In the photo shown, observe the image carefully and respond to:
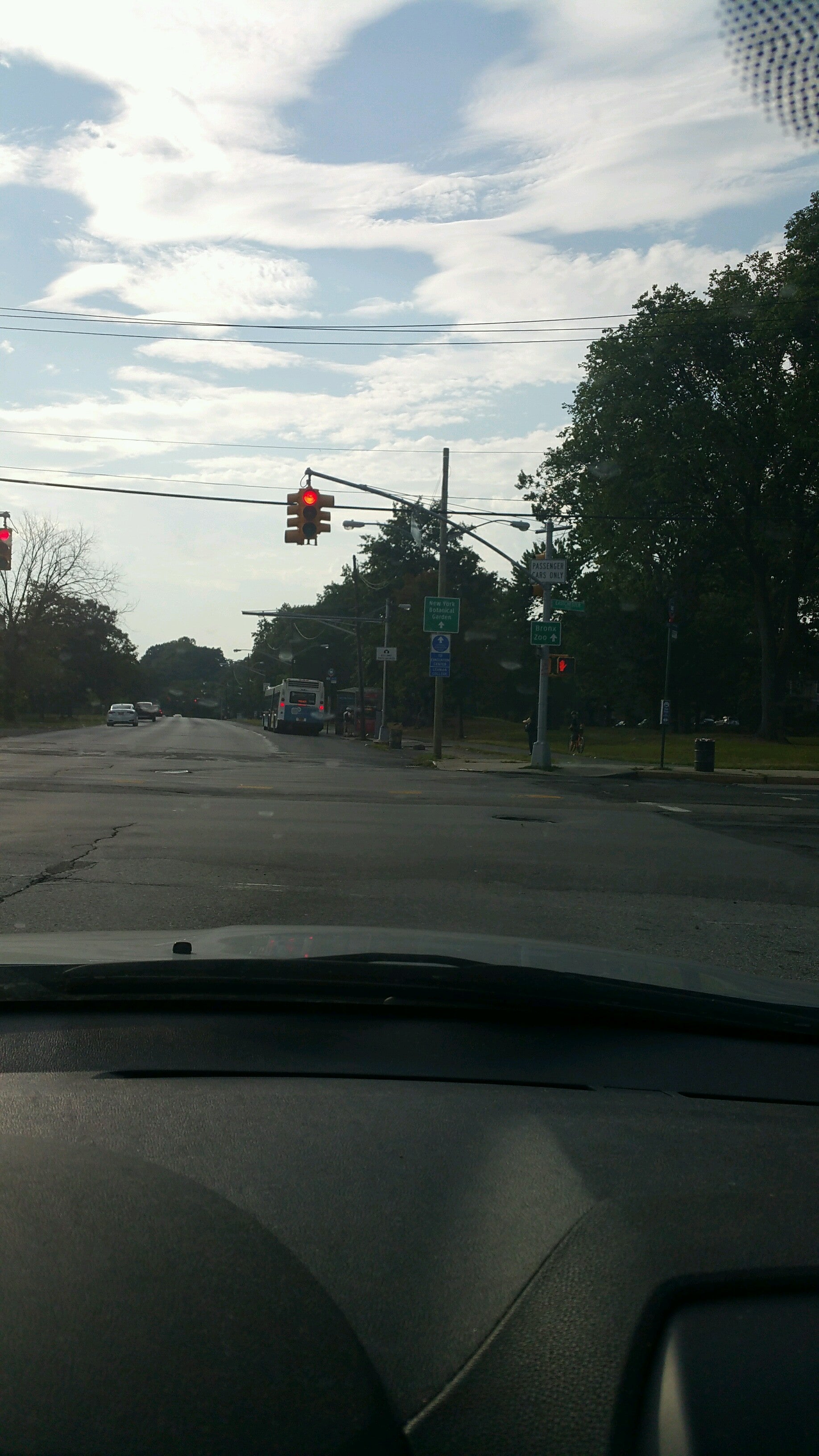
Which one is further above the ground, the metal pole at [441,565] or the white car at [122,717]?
the metal pole at [441,565]

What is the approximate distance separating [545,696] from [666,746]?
17357 millimetres

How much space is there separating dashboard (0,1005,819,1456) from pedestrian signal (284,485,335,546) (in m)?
20.7

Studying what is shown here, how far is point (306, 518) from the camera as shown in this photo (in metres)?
23.6

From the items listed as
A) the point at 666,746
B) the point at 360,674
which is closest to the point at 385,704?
the point at 360,674

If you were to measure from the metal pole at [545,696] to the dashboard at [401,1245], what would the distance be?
2647cm

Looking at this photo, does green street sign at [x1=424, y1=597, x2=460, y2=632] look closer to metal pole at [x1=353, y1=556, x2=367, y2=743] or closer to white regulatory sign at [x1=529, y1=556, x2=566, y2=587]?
white regulatory sign at [x1=529, y1=556, x2=566, y2=587]

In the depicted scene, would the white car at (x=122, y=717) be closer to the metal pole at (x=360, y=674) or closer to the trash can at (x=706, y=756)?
the metal pole at (x=360, y=674)

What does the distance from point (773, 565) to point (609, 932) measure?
1806 inches

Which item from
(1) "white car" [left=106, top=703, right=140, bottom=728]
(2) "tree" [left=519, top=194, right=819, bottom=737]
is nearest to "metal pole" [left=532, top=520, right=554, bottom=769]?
(2) "tree" [left=519, top=194, right=819, bottom=737]

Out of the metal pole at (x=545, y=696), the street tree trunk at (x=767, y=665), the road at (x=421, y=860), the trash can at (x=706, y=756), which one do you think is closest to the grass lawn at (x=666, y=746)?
the street tree trunk at (x=767, y=665)

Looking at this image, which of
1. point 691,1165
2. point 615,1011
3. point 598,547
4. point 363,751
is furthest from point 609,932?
point 598,547

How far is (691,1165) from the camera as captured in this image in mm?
2586

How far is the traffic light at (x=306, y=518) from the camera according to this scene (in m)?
23.4

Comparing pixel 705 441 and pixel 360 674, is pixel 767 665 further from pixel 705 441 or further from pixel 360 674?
pixel 360 674
